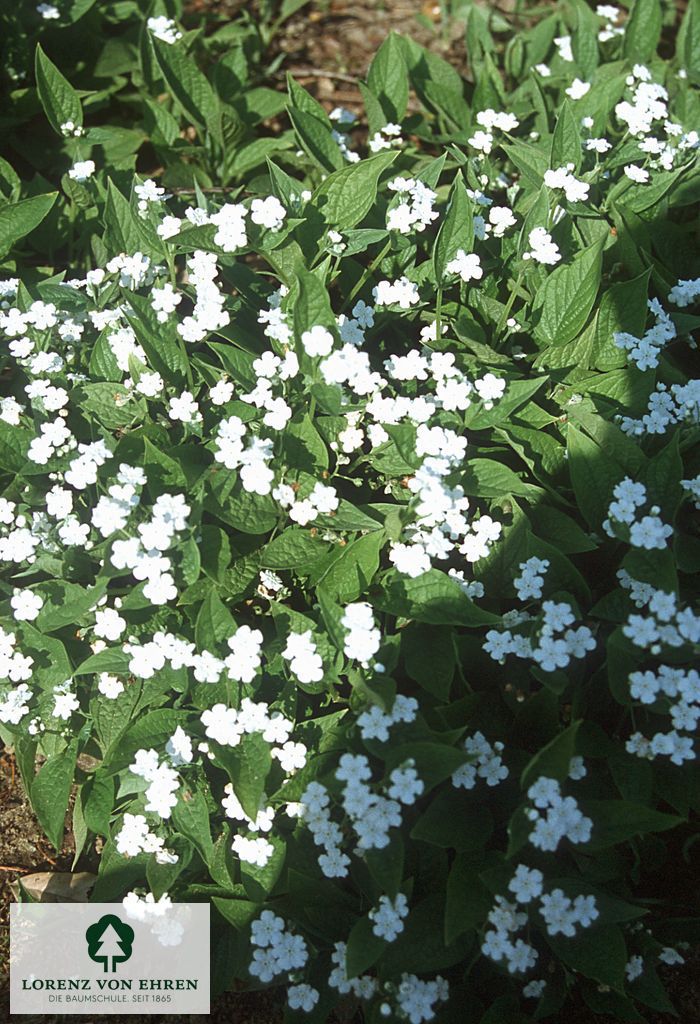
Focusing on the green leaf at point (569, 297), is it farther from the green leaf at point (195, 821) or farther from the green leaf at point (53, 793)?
the green leaf at point (53, 793)

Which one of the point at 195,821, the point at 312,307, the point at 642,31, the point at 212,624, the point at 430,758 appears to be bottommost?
the point at 195,821

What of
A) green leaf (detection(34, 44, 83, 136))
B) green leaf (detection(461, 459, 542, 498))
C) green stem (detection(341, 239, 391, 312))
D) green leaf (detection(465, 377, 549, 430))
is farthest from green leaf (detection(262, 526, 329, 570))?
green leaf (detection(34, 44, 83, 136))

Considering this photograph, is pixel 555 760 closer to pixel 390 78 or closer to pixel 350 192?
pixel 350 192

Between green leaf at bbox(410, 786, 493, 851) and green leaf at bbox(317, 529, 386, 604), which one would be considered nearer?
green leaf at bbox(410, 786, 493, 851)

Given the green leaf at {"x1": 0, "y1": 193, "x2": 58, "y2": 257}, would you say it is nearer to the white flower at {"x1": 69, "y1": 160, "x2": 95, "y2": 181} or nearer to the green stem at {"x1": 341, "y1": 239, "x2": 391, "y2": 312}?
the white flower at {"x1": 69, "y1": 160, "x2": 95, "y2": 181}

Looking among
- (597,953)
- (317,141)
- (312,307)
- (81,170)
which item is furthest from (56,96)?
(597,953)

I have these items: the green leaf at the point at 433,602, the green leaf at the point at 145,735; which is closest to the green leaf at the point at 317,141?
the green leaf at the point at 433,602
